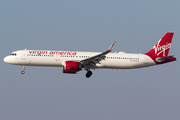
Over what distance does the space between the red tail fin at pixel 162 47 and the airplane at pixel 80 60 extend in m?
0.89

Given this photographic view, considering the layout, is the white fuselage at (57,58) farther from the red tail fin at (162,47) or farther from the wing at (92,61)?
the red tail fin at (162,47)

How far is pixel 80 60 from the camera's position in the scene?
2409 inches

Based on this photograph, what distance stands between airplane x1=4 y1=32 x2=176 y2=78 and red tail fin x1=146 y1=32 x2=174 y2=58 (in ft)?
2.92

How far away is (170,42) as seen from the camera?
66375 mm

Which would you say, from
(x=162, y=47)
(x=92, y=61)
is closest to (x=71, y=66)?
(x=92, y=61)

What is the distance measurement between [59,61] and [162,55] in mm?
19236

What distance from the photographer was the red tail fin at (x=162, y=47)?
65.4 m

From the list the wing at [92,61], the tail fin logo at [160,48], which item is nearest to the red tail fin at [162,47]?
the tail fin logo at [160,48]

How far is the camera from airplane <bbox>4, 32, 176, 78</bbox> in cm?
5984

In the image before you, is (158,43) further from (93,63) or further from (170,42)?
(93,63)

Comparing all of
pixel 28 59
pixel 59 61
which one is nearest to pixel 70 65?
pixel 59 61

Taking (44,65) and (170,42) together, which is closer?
(44,65)

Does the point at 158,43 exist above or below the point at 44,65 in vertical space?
above

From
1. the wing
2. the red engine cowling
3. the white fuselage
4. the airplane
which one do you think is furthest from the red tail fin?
the red engine cowling
